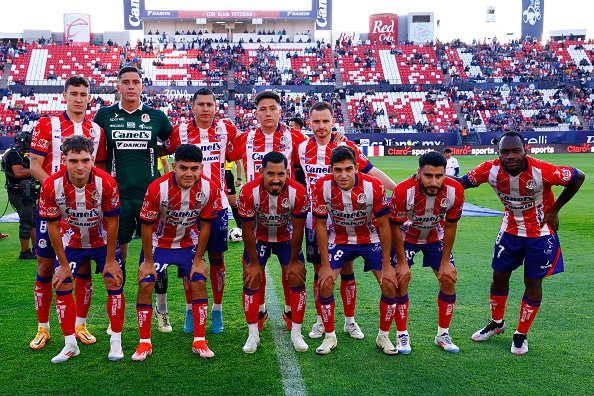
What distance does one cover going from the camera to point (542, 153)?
36781mm

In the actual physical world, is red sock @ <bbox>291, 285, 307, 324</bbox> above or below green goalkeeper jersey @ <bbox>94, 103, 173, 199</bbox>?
below

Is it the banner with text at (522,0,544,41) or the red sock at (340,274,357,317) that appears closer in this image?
the red sock at (340,274,357,317)

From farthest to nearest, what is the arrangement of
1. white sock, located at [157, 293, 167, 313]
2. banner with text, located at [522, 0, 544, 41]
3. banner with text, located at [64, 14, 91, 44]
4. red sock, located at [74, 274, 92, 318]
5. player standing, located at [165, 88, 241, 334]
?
banner with text, located at [522, 0, 544, 41] < banner with text, located at [64, 14, 91, 44] < white sock, located at [157, 293, 167, 313] < player standing, located at [165, 88, 241, 334] < red sock, located at [74, 274, 92, 318]

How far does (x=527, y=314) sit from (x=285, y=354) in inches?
91.8

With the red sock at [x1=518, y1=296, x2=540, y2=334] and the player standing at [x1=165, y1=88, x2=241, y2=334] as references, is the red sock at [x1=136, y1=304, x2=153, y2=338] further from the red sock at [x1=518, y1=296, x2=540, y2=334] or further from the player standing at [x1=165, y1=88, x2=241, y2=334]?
the red sock at [x1=518, y1=296, x2=540, y2=334]

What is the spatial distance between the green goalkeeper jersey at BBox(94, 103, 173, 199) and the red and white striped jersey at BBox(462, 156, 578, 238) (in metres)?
3.36

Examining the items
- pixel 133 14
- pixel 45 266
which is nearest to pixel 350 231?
pixel 45 266

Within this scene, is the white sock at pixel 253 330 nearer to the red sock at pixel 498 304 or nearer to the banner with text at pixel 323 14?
the red sock at pixel 498 304

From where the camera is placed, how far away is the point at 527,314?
5.09m

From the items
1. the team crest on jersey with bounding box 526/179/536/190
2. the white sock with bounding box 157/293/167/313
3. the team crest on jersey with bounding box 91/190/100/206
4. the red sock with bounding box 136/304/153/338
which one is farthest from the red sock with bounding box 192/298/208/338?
the team crest on jersey with bounding box 526/179/536/190

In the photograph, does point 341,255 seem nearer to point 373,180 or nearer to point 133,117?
point 373,180

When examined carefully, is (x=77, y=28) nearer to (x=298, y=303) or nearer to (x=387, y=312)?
(x=298, y=303)

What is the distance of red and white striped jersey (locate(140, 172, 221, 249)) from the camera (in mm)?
4891

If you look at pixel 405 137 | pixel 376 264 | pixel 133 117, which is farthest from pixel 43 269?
pixel 405 137
